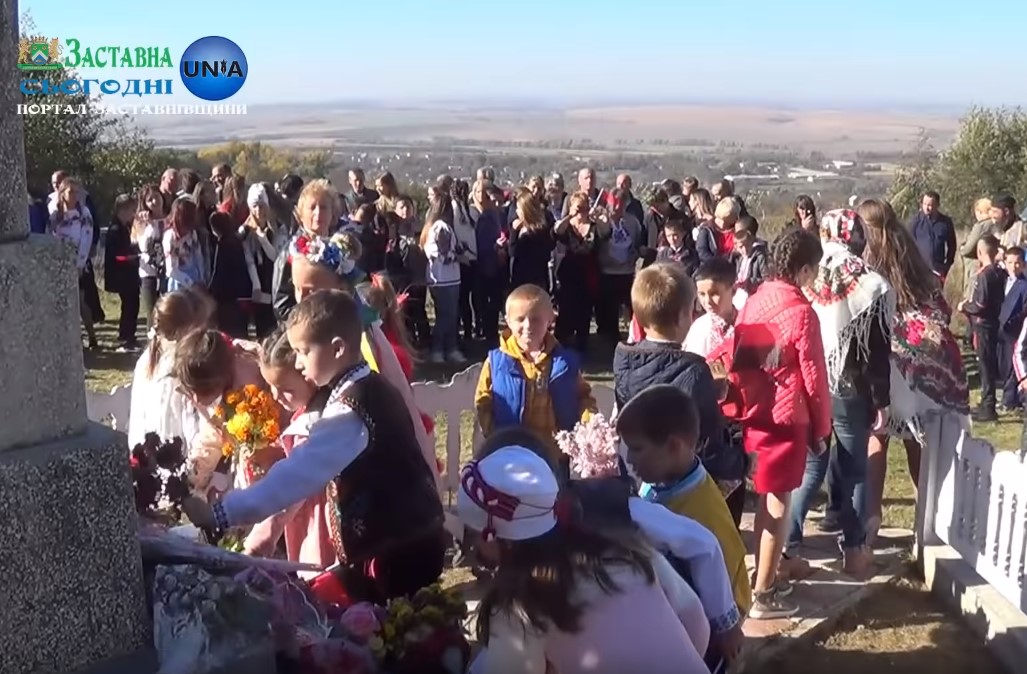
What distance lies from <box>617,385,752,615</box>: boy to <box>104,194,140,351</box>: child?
9115 millimetres

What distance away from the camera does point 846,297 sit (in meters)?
5.21

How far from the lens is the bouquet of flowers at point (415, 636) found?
2.93m

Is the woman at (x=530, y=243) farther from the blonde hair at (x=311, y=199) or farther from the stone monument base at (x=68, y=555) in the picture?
the stone monument base at (x=68, y=555)

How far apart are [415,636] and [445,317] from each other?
823 centimetres

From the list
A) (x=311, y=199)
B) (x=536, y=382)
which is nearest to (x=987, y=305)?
(x=536, y=382)

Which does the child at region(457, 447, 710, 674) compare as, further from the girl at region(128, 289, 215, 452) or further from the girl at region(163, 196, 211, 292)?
the girl at region(163, 196, 211, 292)

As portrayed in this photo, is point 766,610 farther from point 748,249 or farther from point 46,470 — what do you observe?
point 748,249

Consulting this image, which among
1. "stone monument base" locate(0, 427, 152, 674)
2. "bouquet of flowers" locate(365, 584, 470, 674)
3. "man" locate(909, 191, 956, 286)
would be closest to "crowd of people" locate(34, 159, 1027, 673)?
"bouquet of flowers" locate(365, 584, 470, 674)

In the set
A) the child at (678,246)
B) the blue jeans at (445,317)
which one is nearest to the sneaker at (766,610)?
the child at (678,246)

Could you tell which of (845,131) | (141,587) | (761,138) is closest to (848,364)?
(141,587)

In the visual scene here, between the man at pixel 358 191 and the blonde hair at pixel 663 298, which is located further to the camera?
the man at pixel 358 191

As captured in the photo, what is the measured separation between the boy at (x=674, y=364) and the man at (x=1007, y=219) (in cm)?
720

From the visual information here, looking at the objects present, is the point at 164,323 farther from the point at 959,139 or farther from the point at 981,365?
the point at 959,139

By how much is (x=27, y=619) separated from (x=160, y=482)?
0.73 meters
